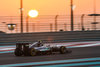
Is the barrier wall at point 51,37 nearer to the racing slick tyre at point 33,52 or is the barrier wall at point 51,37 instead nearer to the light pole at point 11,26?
the light pole at point 11,26

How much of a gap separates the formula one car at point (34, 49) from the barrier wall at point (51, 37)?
6.65 m

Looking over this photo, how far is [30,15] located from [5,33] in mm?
1963

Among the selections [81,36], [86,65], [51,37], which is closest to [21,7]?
[51,37]

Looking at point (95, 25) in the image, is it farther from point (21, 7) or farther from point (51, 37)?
point (21, 7)

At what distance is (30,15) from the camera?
16250 millimetres

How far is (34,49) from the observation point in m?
8.20

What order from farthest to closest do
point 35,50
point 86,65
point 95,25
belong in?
point 95,25
point 35,50
point 86,65

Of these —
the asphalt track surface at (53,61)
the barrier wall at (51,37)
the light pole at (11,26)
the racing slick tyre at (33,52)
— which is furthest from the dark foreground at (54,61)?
the light pole at (11,26)

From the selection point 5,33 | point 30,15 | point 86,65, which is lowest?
point 86,65

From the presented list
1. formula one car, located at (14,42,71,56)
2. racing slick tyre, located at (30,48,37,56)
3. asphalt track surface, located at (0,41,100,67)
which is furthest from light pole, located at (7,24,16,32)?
asphalt track surface, located at (0,41,100,67)

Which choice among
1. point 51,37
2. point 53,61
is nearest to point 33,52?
point 53,61

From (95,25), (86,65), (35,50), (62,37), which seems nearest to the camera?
(86,65)

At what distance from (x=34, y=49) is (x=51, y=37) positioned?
7.98 m

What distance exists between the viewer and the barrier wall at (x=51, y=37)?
1544 centimetres
